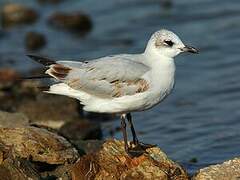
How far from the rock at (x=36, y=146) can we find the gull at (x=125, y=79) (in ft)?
1.71

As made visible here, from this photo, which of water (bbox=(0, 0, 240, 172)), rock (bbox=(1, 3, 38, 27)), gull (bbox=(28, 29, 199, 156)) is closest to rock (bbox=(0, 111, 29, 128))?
gull (bbox=(28, 29, 199, 156))

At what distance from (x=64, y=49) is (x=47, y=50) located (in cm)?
35

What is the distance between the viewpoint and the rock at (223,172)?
7.54 metres

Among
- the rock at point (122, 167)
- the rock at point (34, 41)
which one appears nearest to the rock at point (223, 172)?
the rock at point (122, 167)

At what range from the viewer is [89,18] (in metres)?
17.6

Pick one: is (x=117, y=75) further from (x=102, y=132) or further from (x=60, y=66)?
(x=102, y=132)

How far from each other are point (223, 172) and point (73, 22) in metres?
10.6

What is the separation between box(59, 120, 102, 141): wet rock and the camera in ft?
34.8

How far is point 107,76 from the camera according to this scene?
316 inches

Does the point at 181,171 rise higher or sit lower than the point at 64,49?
lower

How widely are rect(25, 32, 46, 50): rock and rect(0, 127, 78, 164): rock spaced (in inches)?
319

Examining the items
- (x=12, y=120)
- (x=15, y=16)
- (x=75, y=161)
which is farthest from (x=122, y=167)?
(x=15, y=16)

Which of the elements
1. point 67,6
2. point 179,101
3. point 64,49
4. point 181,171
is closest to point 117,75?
point 181,171

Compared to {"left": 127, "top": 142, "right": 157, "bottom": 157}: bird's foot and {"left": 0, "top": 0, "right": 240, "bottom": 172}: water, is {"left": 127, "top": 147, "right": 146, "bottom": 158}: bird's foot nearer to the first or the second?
{"left": 127, "top": 142, "right": 157, "bottom": 157}: bird's foot
